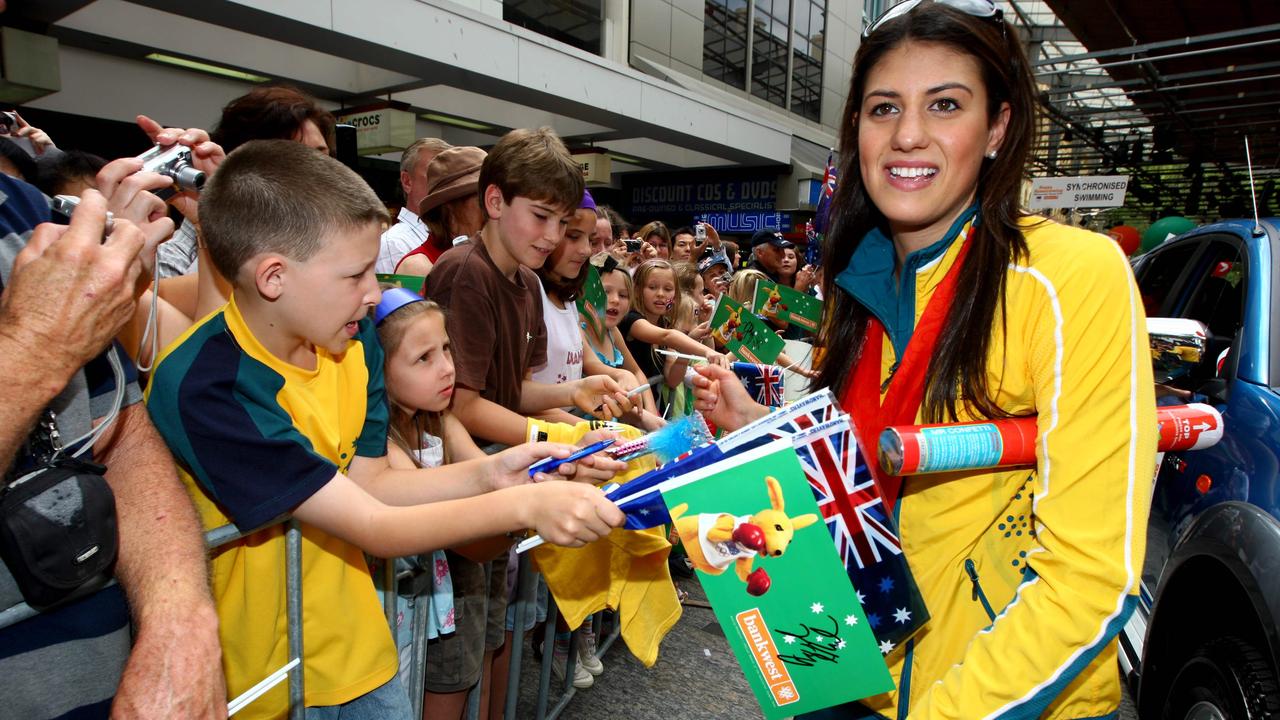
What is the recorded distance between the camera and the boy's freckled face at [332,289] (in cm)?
164

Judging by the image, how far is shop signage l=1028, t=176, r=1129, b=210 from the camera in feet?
37.3

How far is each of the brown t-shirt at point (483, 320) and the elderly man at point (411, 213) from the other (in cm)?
110

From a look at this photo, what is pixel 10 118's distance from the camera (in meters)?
2.50

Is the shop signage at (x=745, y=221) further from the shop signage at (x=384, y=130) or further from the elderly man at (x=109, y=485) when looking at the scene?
the elderly man at (x=109, y=485)

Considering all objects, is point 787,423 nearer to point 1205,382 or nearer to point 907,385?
point 907,385

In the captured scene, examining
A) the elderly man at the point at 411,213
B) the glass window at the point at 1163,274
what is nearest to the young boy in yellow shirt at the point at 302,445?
the elderly man at the point at 411,213

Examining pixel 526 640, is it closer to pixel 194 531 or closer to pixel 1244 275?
pixel 194 531

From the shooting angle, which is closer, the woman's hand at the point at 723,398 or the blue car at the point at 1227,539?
the woman's hand at the point at 723,398

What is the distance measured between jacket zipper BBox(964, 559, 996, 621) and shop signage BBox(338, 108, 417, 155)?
10.5 metres

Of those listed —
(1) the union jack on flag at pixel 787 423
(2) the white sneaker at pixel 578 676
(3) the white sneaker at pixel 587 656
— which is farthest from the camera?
(3) the white sneaker at pixel 587 656

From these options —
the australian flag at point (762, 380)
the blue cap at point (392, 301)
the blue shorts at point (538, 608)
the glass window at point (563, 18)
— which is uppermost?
the glass window at point (563, 18)

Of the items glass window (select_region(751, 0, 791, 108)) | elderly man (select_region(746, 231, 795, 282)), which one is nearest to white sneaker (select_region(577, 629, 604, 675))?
elderly man (select_region(746, 231, 795, 282))

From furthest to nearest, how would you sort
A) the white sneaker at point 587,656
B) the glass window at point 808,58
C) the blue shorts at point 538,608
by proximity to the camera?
the glass window at point 808,58 → the white sneaker at point 587,656 → the blue shorts at point 538,608

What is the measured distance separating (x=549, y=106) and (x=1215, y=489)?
473 inches
